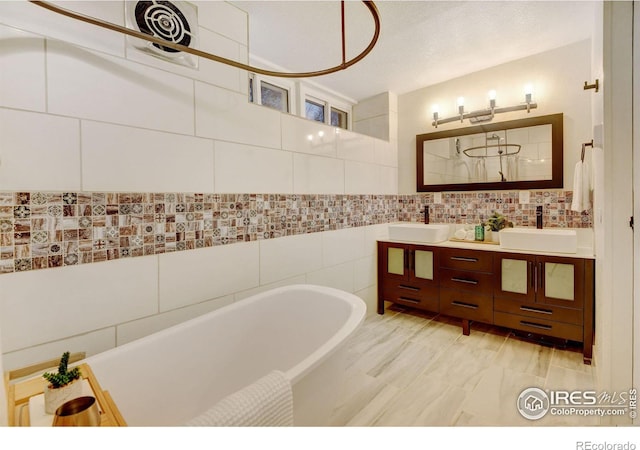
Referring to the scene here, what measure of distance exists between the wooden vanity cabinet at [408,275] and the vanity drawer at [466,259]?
0.08 m

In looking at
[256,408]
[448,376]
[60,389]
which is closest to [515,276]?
[448,376]

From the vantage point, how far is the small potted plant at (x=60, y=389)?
2.55 feet

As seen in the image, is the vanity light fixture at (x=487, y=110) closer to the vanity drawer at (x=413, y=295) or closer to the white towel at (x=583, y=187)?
the white towel at (x=583, y=187)

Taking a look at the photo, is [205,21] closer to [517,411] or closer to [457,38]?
[457,38]

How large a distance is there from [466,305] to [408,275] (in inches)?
20.9

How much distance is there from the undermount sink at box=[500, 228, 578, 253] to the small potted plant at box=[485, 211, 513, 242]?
21 centimetres

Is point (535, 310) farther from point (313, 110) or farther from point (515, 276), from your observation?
point (313, 110)

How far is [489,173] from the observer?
267cm

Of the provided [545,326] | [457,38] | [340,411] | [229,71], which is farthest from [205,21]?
[545,326]

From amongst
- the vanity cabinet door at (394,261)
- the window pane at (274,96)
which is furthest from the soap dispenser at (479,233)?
the window pane at (274,96)

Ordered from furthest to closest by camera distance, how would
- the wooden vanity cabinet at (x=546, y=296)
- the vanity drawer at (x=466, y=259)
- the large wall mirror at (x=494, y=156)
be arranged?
the large wall mirror at (x=494, y=156), the vanity drawer at (x=466, y=259), the wooden vanity cabinet at (x=546, y=296)

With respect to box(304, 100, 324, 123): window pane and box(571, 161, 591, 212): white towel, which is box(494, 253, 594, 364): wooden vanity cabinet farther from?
box(304, 100, 324, 123): window pane

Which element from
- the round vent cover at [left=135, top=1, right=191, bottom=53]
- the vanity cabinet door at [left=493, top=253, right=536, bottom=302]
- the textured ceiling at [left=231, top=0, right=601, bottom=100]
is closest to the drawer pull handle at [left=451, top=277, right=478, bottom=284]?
the vanity cabinet door at [left=493, top=253, right=536, bottom=302]

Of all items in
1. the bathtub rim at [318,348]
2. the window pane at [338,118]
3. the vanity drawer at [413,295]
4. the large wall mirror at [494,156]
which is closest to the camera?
the bathtub rim at [318,348]
